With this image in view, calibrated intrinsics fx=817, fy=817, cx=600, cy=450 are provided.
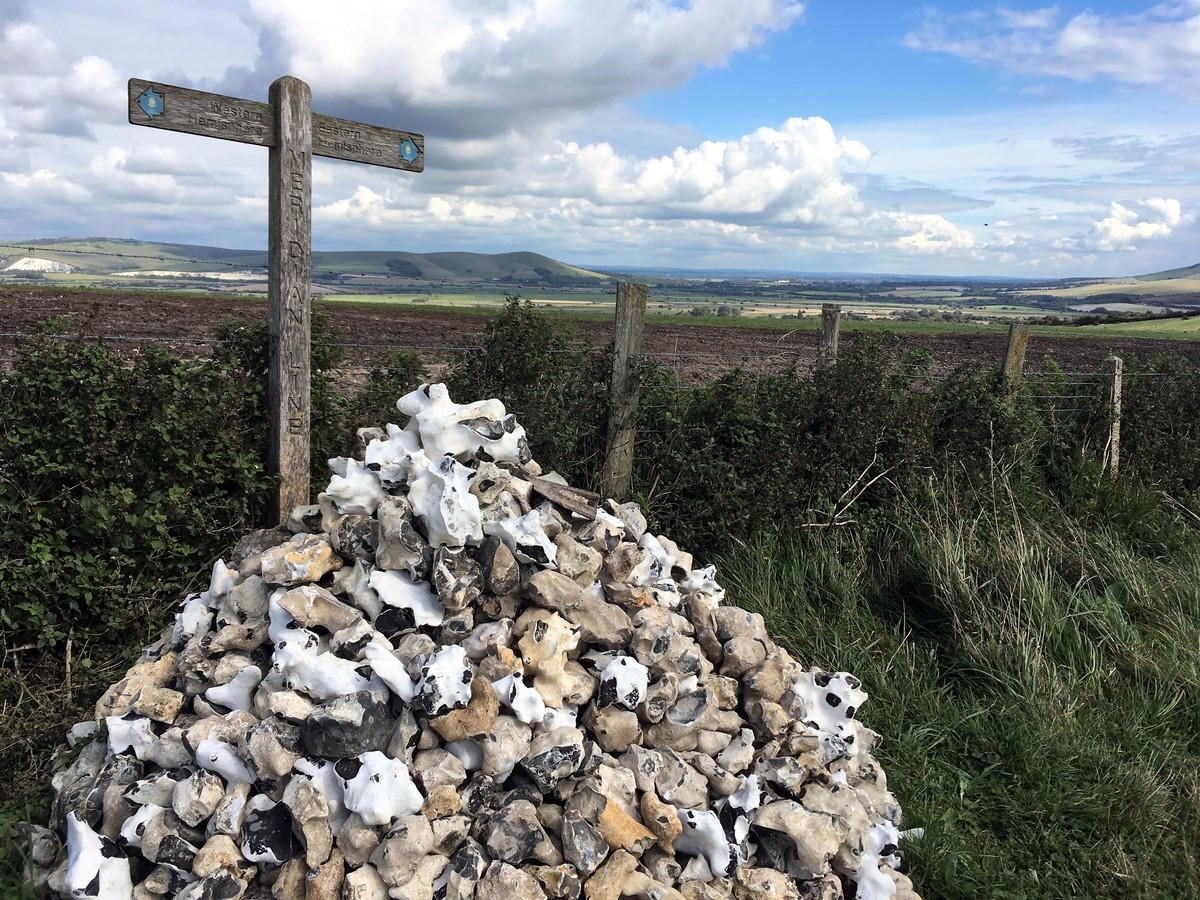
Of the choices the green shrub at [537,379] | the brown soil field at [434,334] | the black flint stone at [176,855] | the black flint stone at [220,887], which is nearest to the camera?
the black flint stone at [220,887]

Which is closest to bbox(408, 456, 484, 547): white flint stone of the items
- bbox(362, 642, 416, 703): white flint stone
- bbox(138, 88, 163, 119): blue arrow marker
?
bbox(362, 642, 416, 703): white flint stone

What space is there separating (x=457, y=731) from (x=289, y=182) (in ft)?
10.7

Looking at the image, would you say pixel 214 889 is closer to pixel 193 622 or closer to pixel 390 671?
pixel 390 671

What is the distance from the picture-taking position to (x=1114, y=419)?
26.9ft

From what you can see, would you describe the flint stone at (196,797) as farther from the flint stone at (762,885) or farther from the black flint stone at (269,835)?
the flint stone at (762,885)

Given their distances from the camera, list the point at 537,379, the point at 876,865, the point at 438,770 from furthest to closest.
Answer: the point at 537,379 → the point at 876,865 → the point at 438,770

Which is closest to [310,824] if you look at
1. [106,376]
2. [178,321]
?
[106,376]

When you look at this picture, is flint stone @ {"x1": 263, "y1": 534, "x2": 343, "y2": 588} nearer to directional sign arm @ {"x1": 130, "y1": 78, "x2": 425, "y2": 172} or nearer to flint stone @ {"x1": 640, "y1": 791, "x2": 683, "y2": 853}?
flint stone @ {"x1": 640, "y1": 791, "x2": 683, "y2": 853}

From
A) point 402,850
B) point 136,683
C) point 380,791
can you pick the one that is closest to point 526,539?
point 380,791

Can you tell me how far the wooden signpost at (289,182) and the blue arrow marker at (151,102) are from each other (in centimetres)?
5

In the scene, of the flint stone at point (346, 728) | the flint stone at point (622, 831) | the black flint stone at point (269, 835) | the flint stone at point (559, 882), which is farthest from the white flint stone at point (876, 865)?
the black flint stone at point (269, 835)

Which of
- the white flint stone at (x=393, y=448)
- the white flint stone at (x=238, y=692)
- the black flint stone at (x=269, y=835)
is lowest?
the black flint stone at (x=269, y=835)

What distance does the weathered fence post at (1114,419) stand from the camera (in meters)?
8.17

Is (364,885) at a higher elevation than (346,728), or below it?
below
